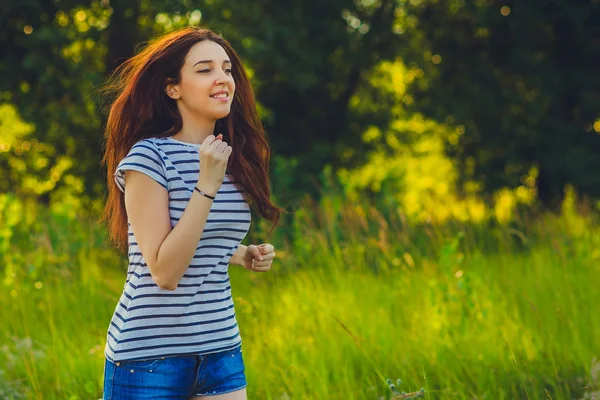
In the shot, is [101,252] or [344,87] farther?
[344,87]

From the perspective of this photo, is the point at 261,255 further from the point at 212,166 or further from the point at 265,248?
the point at 212,166

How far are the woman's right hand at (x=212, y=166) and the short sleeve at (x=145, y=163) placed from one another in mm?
123

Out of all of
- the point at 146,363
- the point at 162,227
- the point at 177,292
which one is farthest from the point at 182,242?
the point at 146,363

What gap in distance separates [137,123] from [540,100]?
9.39 metres

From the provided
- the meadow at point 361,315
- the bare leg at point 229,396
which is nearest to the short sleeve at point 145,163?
the bare leg at point 229,396

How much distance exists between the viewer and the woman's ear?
8.21 ft

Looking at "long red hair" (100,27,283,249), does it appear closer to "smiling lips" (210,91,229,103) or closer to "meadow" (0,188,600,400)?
"smiling lips" (210,91,229,103)

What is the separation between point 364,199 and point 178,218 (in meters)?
6.18

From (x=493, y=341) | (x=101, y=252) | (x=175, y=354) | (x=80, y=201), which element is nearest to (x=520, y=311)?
(x=493, y=341)

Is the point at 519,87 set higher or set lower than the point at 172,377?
higher

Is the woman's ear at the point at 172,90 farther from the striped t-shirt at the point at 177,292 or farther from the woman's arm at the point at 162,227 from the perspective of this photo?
the woman's arm at the point at 162,227

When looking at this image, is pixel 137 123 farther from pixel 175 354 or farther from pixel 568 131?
pixel 568 131

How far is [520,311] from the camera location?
5004mm

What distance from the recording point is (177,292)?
7.55 feet
